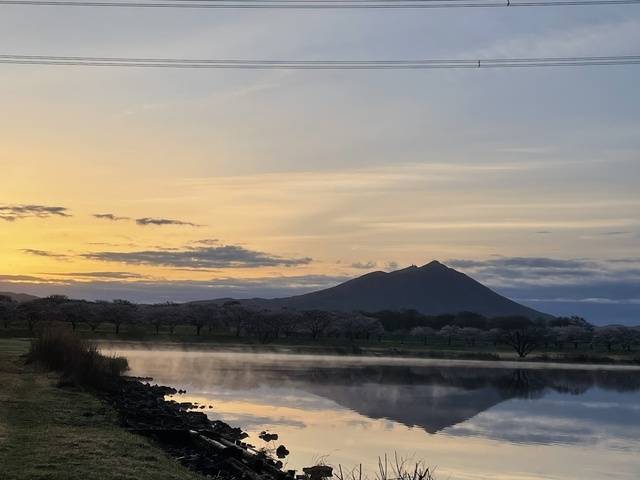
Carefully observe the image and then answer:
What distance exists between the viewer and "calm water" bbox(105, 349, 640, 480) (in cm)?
1981

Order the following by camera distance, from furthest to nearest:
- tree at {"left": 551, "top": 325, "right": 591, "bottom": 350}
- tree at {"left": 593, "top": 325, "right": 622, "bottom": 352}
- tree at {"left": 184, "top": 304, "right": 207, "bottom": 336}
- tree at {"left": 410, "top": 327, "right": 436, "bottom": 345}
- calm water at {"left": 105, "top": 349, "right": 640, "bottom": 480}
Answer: tree at {"left": 410, "top": 327, "right": 436, "bottom": 345} < tree at {"left": 551, "top": 325, "right": 591, "bottom": 350} < tree at {"left": 593, "top": 325, "right": 622, "bottom": 352} < tree at {"left": 184, "top": 304, "right": 207, "bottom": 336} < calm water at {"left": 105, "top": 349, "right": 640, "bottom": 480}

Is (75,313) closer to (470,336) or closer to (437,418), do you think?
(470,336)

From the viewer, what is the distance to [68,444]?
13.3m

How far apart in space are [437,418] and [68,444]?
61.1ft

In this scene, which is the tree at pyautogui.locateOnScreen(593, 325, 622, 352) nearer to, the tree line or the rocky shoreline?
the tree line

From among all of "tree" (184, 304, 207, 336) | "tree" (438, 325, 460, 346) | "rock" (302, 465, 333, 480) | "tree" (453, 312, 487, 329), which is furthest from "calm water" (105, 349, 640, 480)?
"tree" (453, 312, 487, 329)

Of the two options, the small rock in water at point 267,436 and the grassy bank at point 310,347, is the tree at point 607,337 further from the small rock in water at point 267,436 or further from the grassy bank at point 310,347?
the small rock in water at point 267,436

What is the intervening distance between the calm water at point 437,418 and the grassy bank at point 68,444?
4.72 meters

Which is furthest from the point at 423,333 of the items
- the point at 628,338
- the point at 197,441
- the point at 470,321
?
the point at 197,441

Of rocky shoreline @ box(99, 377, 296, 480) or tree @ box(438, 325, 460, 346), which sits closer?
rocky shoreline @ box(99, 377, 296, 480)

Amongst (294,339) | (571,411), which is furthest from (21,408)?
(294,339)

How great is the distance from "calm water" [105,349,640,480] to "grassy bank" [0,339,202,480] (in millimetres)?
4720

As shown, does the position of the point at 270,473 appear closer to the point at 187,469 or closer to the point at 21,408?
the point at 187,469

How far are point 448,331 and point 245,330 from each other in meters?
38.2
